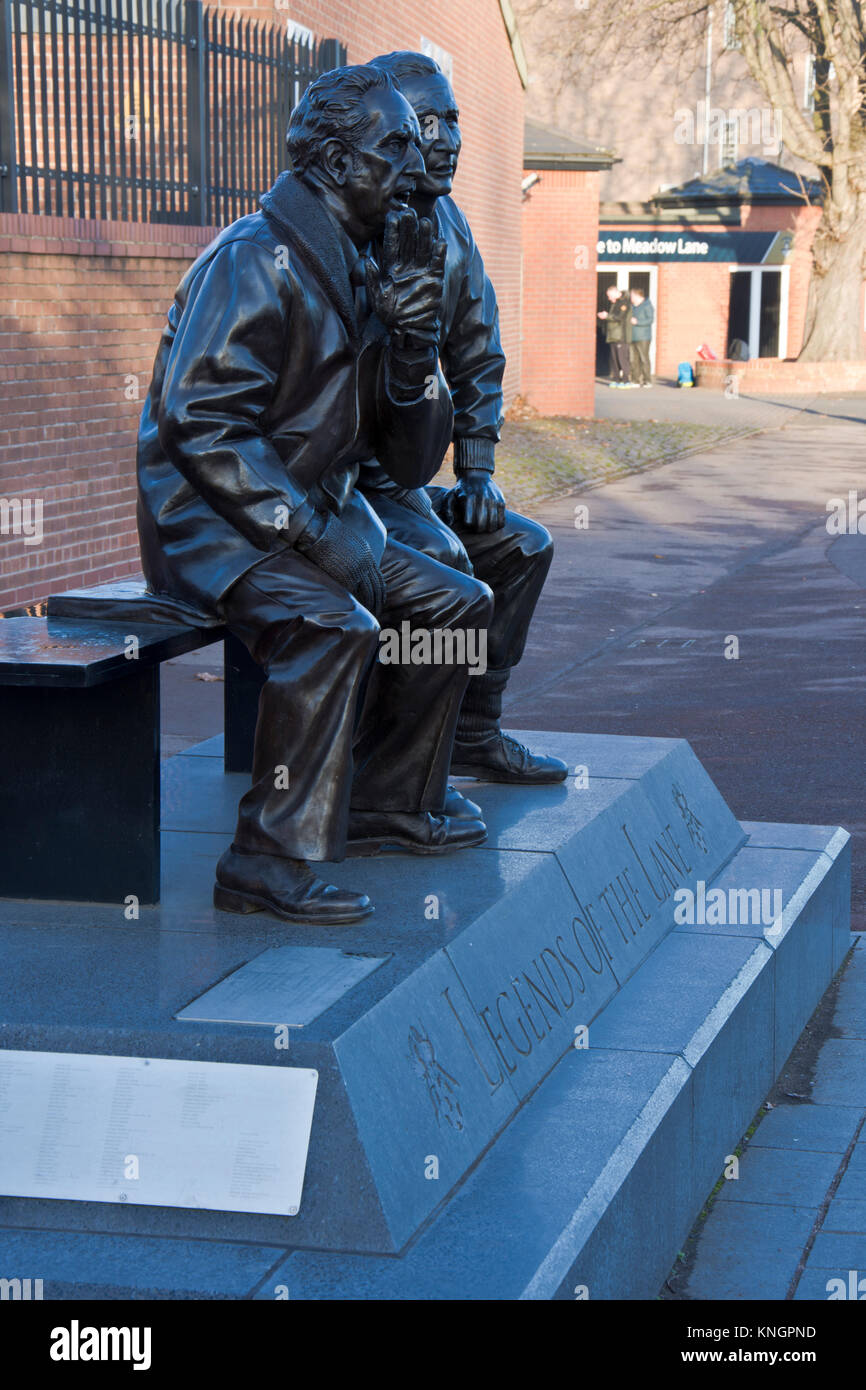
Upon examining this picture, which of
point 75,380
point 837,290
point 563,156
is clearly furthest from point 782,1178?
point 837,290

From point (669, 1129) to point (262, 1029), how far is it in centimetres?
97

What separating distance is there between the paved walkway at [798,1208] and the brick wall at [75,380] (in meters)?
6.69

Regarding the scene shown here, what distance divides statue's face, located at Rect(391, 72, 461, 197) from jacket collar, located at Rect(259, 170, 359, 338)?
2.10 feet

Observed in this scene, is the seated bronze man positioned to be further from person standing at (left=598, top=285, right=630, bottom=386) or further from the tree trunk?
the tree trunk

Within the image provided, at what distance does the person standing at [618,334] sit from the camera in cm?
3400

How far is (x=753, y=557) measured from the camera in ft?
49.0

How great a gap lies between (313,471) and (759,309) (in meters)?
37.9

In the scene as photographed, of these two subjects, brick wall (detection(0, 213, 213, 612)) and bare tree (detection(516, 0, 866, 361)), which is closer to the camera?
brick wall (detection(0, 213, 213, 612))

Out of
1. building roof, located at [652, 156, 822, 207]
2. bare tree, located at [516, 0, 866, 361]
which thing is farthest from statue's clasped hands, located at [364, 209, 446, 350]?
building roof, located at [652, 156, 822, 207]

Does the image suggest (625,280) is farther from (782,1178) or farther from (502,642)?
(782,1178)

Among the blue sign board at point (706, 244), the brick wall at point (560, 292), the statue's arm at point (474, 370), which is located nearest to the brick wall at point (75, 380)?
the statue's arm at point (474, 370)

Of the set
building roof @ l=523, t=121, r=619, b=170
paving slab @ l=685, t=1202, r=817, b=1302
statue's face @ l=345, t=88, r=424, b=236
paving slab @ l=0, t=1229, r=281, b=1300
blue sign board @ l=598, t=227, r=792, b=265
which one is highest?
building roof @ l=523, t=121, r=619, b=170

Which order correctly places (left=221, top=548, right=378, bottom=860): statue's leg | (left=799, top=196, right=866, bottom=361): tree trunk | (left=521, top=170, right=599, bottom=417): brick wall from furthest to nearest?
(left=799, top=196, right=866, bottom=361): tree trunk, (left=521, top=170, right=599, bottom=417): brick wall, (left=221, top=548, right=378, bottom=860): statue's leg

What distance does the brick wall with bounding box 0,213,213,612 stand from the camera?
10.5 meters
